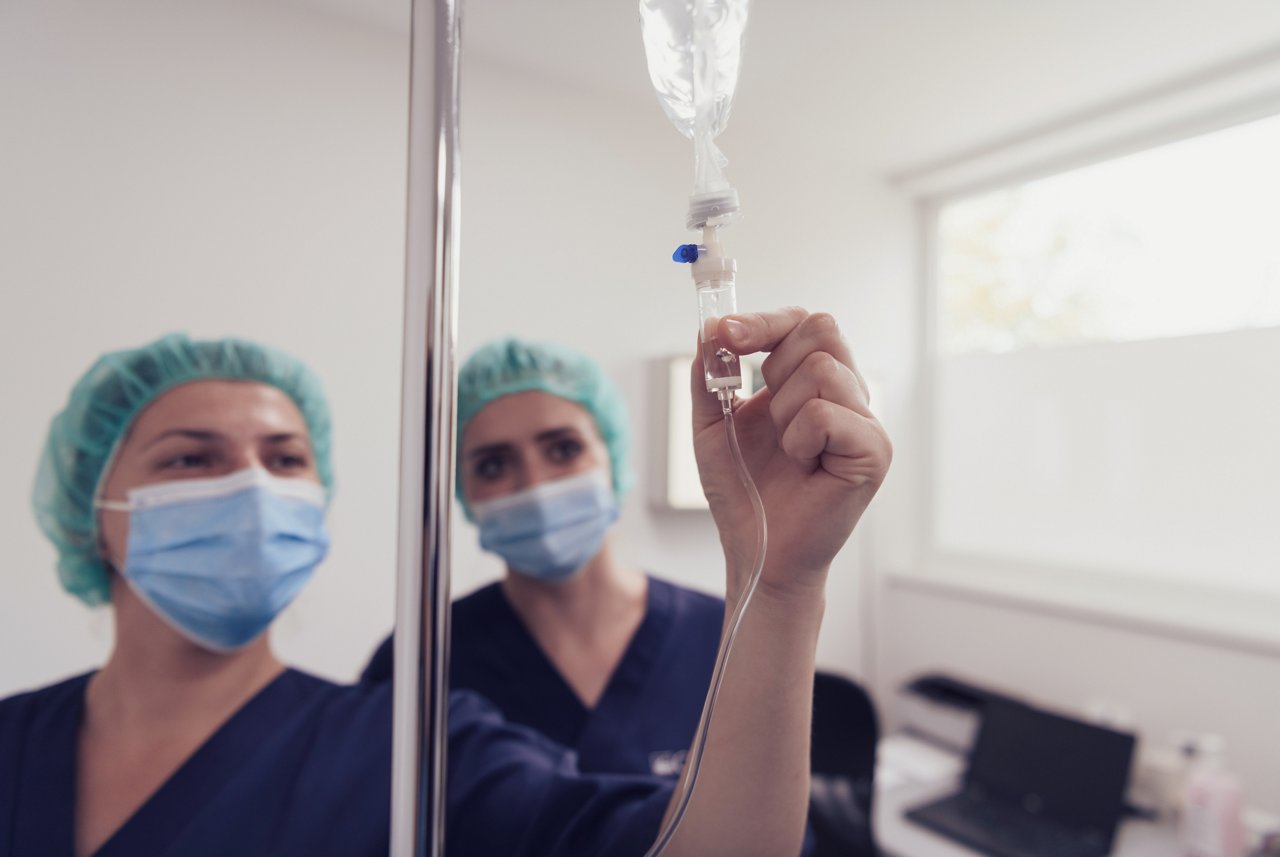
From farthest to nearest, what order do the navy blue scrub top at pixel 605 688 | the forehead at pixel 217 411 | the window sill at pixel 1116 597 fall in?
the window sill at pixel 1116 597
the navy blue scrub top at pixel 605 688
the forehead at pixel 217 411

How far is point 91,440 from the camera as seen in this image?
890 mm

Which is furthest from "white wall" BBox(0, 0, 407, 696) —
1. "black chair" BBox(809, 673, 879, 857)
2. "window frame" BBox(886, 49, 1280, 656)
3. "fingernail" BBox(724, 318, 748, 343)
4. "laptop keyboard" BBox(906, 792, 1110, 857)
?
"laptop keyboard" BBox(906, 792, 1110, 857)

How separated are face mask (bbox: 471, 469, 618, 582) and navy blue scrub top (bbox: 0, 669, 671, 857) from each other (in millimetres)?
286

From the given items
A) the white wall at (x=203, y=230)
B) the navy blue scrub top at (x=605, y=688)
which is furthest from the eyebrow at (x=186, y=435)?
the navy blue scrub top at (x=605, y=688)

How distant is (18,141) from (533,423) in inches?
28.9

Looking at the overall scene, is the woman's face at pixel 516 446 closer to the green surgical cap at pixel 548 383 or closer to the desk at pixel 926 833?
the green surgical cap at pixel 548 383

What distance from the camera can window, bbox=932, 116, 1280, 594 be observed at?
1.15 m

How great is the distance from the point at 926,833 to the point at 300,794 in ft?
4.35

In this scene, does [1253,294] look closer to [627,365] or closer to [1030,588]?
[627,365]

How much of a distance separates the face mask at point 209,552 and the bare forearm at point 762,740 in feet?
2.01

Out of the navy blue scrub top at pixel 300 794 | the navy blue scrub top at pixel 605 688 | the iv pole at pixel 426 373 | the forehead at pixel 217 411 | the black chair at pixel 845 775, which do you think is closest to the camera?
the iv pole at pixel 426 373

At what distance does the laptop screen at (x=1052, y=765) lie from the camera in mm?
1553

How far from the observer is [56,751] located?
84 cm

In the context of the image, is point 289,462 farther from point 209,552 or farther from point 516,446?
point 516,446
